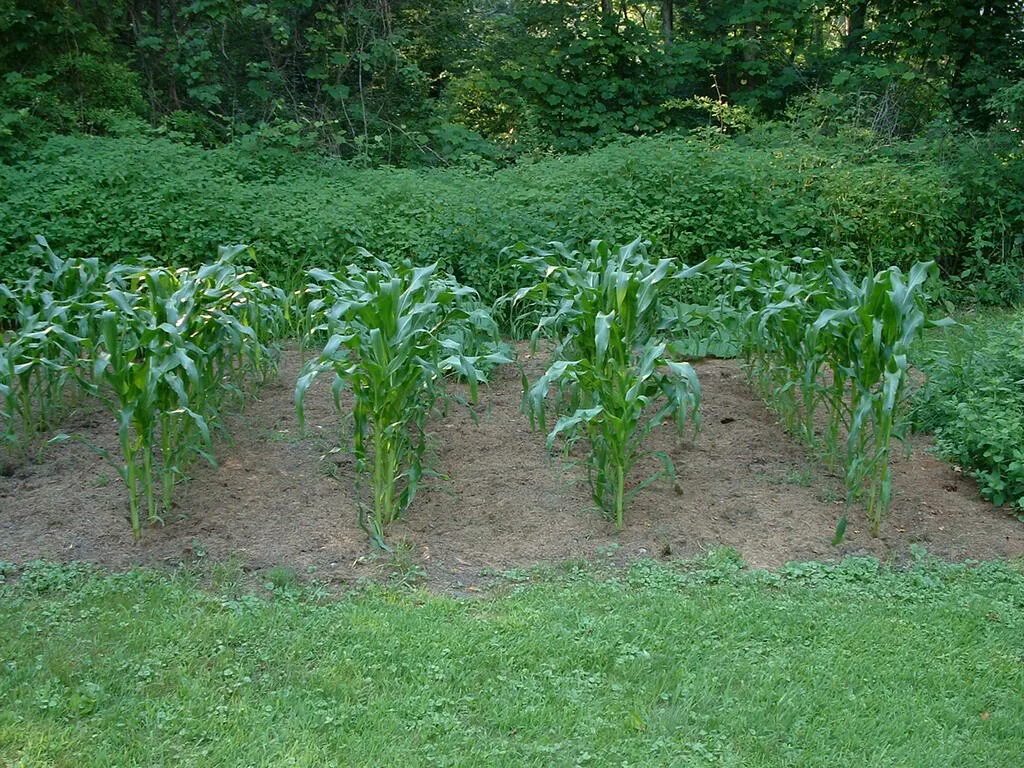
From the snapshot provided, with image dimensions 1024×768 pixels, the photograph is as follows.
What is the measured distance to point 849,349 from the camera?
4.88 m

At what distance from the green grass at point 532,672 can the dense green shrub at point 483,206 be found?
4.27 metres

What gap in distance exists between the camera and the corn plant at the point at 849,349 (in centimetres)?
473

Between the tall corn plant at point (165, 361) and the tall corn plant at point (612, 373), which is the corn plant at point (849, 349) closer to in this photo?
the tall corn plant at point (612, 373)

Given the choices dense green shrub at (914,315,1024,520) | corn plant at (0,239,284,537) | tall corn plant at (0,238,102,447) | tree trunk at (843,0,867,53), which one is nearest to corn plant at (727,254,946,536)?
dense green shrub at (914,315,1024,520)

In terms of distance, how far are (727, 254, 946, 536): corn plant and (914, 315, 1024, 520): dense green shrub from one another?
0.45 meters

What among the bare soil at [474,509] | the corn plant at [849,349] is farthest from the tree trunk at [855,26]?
the bare soil at [474,509]

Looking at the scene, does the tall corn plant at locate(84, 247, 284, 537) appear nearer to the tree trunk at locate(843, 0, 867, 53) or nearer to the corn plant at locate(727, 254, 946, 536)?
the corn plant at locate(727, 254, 946, 536)

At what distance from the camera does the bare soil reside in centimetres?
466

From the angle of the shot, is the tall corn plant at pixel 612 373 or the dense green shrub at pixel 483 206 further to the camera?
the dense green shrub at pixel 483 206

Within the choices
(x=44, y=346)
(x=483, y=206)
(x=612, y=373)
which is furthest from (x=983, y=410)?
(x=44, y=346)

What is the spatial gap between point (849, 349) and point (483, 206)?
452 centimetres

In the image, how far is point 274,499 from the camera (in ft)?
16.6

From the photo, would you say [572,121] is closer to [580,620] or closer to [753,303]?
[753,303]

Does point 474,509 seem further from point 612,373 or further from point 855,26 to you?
point 855,26
